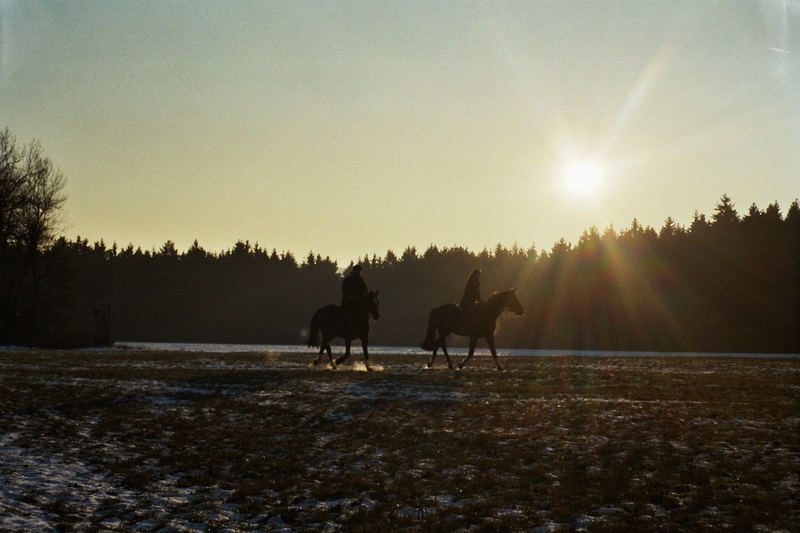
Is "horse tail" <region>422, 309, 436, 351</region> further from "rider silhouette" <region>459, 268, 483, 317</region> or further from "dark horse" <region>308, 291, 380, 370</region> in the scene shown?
"dark horse" <region>308, 291, 380, 370</region>

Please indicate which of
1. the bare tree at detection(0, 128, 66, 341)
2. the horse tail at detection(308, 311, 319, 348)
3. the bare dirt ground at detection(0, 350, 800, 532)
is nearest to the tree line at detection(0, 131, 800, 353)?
the bare tree at detection(0, 128, 66, 341)

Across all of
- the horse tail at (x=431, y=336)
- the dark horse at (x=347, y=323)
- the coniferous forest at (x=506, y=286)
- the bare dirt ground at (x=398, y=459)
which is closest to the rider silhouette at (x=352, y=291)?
the dark horse at (x=347, y=323)

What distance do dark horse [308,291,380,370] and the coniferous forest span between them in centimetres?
3038

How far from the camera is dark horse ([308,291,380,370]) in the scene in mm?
24969

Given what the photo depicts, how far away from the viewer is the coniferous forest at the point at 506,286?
7281 centimetres

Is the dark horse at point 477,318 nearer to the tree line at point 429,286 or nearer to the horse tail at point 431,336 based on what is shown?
the horse tail at point 431,336

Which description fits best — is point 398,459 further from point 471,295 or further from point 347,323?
point 347,323

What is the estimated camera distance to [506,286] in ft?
426

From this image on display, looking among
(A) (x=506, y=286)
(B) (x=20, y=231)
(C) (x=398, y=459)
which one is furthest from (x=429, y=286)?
(C) (x=398, y=459)

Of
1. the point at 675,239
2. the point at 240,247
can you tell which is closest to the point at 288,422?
the point at 675,239

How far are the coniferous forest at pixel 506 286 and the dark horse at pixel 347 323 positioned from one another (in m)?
30.4

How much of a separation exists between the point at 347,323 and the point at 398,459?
15.6m

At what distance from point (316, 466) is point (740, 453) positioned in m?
6.22

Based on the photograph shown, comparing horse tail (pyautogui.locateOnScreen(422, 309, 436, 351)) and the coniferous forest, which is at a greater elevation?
the coniferous forest
